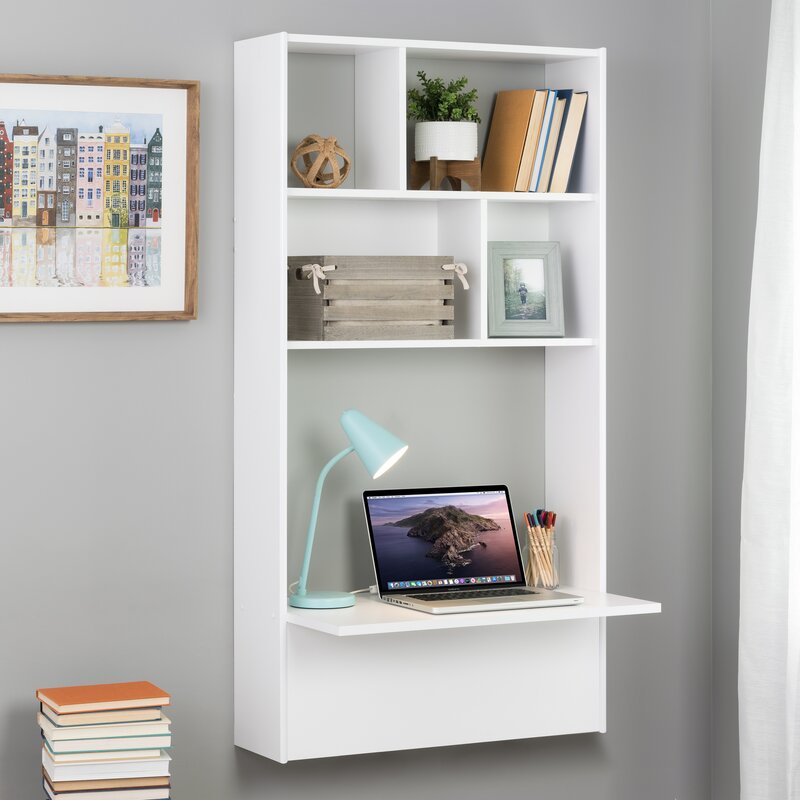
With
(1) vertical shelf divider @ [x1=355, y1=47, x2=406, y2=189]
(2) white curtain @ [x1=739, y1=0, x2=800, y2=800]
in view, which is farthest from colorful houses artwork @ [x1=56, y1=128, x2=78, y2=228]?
(2) white curtain @ [x1=739, y1=0, x2=800, y2=800]

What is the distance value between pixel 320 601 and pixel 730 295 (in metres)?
1.18

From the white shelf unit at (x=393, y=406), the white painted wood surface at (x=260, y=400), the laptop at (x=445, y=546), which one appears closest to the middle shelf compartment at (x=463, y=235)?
the white shelf unit at (x=393, y=406)

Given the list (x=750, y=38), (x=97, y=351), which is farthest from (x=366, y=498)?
(x=750, y=38)

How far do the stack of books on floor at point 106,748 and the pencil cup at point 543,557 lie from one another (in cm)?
84

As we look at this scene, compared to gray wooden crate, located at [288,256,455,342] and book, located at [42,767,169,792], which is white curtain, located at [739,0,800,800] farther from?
book, located at [42,767,169,792]

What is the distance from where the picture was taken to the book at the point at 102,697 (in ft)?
7.43

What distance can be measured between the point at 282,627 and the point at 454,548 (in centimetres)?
40

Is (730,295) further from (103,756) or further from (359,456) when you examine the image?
(103,756)

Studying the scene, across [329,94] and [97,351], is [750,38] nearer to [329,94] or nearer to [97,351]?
[329,94]

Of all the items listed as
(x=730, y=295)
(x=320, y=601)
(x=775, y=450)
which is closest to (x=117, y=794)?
(x=320, y=601)

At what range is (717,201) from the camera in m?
2.91

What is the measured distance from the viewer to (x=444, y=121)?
2.60m

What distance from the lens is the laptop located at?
2.56 m

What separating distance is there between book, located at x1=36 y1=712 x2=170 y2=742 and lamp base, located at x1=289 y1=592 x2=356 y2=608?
0.34 metres
